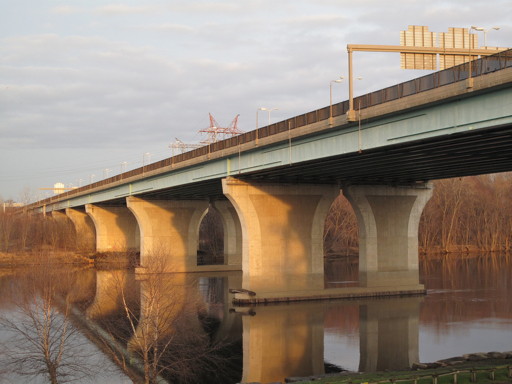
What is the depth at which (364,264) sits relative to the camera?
161ft

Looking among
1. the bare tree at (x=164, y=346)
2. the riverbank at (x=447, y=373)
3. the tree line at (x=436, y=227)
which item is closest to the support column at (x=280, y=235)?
the bare tree at (x=164, y=346)

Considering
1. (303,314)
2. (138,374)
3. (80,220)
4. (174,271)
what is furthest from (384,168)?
(80,220)

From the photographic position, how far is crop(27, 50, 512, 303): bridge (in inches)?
1012

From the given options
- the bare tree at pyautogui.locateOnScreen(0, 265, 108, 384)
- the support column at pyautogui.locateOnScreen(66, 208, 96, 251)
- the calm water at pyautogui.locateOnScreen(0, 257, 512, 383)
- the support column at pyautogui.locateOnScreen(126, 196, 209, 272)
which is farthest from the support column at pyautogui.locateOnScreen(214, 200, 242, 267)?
the bare tree at pyautogui.locateOnScreen(0, 265, 108, 384)

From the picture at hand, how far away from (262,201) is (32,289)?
23.9 meters

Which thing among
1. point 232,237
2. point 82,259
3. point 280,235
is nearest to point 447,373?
point 280,235

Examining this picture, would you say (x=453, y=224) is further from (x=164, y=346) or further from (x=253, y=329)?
(x=164, y=346)

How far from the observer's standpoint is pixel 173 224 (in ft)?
237

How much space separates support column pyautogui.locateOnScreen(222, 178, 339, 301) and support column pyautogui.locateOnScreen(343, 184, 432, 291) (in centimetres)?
301

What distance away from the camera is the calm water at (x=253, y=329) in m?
24.5

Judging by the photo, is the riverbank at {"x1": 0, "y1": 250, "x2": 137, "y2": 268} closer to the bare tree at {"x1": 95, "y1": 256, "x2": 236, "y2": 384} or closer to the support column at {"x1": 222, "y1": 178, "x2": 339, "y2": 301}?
the support column at {"x1": 222, "y1": 178, "x2": 339, "y2": 301}

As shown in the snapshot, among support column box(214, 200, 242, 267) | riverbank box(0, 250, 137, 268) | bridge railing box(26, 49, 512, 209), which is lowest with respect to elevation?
riverbank box(0, 250, 137, 268)

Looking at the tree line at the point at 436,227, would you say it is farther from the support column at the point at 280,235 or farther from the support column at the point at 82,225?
the support column at the point at 280,235

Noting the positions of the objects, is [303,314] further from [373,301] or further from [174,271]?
[174,271]
